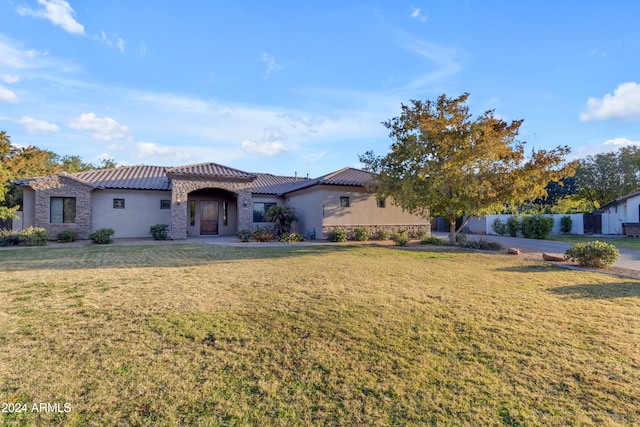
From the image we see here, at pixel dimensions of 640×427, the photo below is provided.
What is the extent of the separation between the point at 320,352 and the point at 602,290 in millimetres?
6752

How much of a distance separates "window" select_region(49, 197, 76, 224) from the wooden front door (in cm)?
681

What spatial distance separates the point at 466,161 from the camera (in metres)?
13.7

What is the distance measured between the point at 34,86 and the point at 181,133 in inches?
306

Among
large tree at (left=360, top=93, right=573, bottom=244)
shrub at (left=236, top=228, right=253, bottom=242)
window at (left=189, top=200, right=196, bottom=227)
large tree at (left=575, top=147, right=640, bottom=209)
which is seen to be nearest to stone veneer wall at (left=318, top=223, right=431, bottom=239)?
shrub at (left=236, top=228, right=253, bottom=242)

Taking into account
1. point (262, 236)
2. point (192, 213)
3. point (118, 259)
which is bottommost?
point (118, 259)

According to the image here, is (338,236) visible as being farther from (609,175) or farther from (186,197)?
(609,175)

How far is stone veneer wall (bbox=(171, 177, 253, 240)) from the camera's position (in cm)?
1822

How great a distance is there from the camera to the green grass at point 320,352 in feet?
9.17

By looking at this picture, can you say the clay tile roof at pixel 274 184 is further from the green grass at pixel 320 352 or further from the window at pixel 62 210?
the green grass at pixel 320 352

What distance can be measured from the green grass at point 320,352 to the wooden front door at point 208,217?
14257 mm

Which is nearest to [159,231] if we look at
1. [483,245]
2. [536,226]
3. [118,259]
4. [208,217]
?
[208,217]

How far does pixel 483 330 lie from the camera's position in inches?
176

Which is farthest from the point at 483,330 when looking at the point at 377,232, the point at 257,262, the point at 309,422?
the point at 377,232

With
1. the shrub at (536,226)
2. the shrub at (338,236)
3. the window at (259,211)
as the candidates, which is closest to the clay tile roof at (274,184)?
the window at (259,211)
